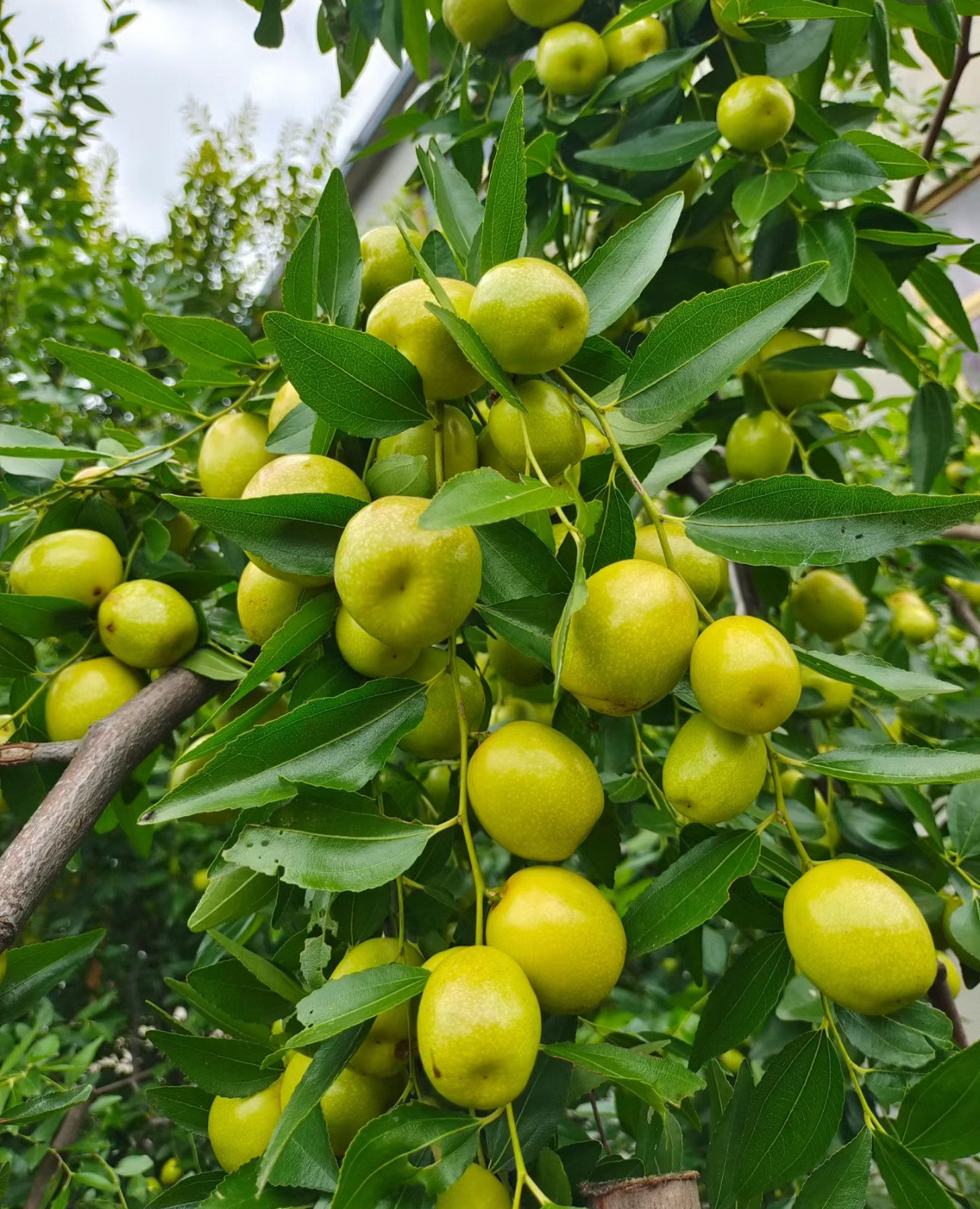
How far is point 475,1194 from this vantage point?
2.03ft

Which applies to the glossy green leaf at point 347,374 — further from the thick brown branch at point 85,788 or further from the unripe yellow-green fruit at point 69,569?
the unripe yellow-green fruit at point 69,569

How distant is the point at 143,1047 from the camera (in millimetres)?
2844

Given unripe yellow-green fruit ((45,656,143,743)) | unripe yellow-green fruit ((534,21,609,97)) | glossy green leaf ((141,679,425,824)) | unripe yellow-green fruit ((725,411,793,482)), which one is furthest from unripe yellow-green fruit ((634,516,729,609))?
unripe yellow-green fruit ((534,21,609,97))

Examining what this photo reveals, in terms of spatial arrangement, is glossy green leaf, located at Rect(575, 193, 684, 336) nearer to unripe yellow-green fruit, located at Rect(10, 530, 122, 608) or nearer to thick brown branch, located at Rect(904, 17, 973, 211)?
unripe yellow-green fruit, located at Rect(10, 530, 122, 608)

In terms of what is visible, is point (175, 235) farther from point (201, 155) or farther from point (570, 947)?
point (570, 947)

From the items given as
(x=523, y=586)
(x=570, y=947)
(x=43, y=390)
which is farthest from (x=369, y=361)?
(x=43, y=390)

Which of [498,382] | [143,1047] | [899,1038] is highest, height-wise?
[498,382]

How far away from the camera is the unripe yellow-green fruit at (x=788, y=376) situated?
4.36 ft

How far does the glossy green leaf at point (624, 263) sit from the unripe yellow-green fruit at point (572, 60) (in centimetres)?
62

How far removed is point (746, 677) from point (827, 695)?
0.96m

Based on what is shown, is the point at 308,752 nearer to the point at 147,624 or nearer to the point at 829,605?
the point at 147,624

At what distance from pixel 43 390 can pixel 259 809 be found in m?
1.52

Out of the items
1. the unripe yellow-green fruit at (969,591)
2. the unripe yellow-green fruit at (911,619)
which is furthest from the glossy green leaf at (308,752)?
the unripe yellow-green fruit at (969,591)

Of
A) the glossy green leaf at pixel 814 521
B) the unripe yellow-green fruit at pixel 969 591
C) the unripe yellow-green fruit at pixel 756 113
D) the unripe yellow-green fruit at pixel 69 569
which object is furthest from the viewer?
the unripe yellow-green fruit at pixel 969 591
